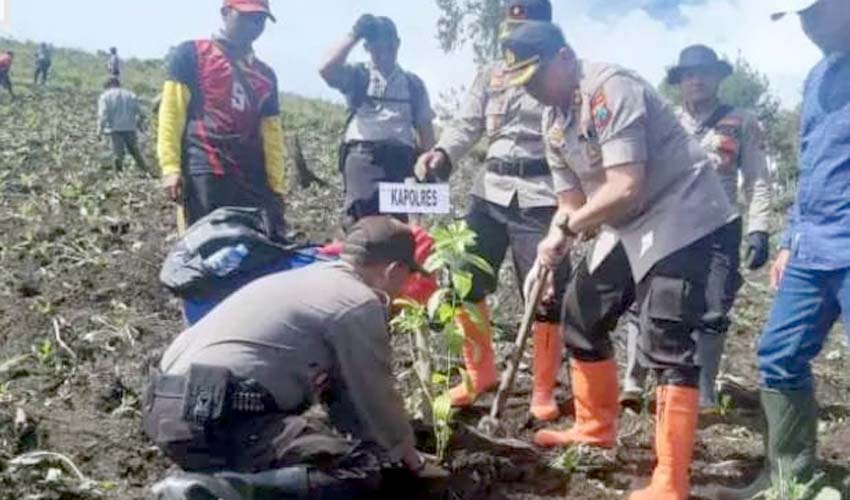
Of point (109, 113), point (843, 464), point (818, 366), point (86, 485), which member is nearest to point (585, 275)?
point (843, 464)

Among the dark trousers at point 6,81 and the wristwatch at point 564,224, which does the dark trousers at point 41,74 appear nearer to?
the dark trousers at point 6,81

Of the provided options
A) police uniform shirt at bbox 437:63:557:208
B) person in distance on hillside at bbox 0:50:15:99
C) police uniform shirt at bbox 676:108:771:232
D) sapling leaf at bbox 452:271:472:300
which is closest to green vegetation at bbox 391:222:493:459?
sapling leaf at bbox 452:271:472:300

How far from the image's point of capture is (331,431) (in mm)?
3654

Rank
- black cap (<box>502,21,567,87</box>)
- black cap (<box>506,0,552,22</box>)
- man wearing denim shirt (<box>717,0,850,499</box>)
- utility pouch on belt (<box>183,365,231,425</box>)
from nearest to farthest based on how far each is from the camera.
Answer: utility pouch on belt (<box>183,365,231,425</box>)
man wearing denim shirt (<box>717,0,850,499</box>)
black cap (<box>502,21,567,87</box>)
black cap (<box>506,0,552,22</box>)

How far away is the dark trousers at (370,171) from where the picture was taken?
610 cm

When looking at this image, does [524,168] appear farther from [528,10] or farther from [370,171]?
[370,171]

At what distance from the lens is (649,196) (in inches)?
155

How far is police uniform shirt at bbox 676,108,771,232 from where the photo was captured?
5.16 meters

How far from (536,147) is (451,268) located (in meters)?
0.98

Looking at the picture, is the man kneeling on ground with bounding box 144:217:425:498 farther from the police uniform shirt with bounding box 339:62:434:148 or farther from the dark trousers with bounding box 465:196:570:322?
the police uniform shirt with bounding box 339:62:434:148

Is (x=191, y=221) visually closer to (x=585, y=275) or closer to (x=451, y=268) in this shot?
(x=451, y=268)

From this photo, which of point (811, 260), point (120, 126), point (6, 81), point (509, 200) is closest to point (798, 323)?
point (811, 260)

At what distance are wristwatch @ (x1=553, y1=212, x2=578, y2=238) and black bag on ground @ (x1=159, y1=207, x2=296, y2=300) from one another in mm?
986

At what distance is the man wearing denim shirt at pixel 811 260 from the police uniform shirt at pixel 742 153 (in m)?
1.27
